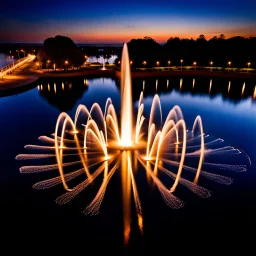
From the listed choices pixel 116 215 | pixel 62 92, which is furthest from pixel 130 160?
pixel 62 92

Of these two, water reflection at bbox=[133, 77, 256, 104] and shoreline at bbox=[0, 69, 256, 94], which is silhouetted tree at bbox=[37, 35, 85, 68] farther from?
water reflection at bbox=[133, 77, 256, 104]

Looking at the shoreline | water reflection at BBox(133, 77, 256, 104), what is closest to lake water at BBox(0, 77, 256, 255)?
water reflection at BBox(133, 77, 256, 104)

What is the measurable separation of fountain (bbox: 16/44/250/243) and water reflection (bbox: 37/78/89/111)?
38.7 ft

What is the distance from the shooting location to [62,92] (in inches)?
1692

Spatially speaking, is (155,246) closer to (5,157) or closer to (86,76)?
(5,157)

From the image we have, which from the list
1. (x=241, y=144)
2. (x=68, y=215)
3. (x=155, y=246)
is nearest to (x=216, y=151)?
(x=241, y=144)

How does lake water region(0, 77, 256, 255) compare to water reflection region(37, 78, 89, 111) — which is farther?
water reflection region(37, 78, 89, 111)

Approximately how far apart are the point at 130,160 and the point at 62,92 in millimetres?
29015

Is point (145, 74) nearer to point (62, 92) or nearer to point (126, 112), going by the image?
point (62, 92)

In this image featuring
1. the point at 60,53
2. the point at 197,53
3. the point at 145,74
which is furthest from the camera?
the point at 197,53

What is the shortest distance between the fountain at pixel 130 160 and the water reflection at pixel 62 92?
38.7 ft

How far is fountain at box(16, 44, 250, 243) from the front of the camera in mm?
14250

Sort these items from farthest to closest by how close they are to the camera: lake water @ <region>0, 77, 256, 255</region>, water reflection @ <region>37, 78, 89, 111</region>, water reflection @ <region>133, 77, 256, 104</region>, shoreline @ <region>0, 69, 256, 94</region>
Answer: shoreline @ <region>0, 69, 256, 94</region>, water reflection @ <region>133, 77, 256, 104</region>, water reflection @ <region>37, 78, 89, 111</region>, lake water @ <region>0, 77, 256, 255</region>

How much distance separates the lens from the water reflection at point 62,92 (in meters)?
35.2
